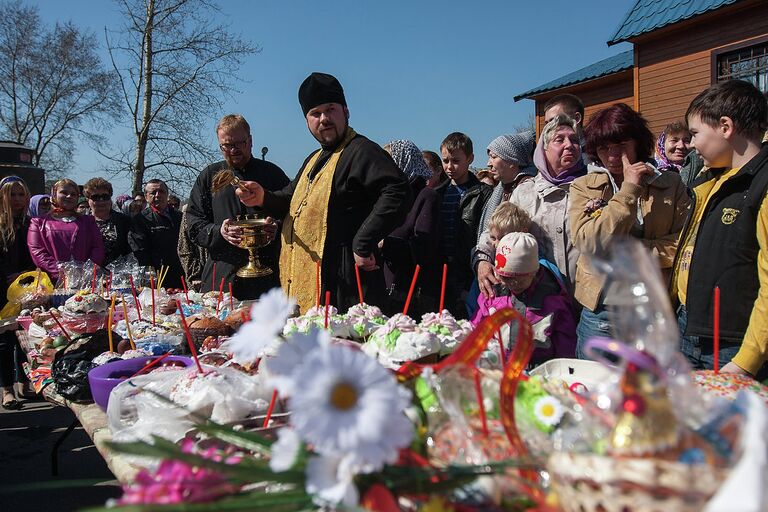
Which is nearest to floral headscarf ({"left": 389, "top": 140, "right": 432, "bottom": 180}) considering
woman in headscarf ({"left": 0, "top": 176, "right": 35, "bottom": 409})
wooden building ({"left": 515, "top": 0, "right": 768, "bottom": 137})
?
woman in headscarf ({"left": 0, "top": 176, "right": 35, "bottom": 409})

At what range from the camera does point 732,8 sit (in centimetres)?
922

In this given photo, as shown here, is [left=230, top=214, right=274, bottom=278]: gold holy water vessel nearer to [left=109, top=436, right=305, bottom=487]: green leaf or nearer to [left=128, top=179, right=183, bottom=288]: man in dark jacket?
[left=109, top=436, right=305, bottom=487]: green leaf

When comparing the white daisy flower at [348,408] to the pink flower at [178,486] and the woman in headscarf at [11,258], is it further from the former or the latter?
the woman in headscarf at [11,258]

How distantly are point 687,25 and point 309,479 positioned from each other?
1169 cm

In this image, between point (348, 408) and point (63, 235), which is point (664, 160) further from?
point (63, 235)

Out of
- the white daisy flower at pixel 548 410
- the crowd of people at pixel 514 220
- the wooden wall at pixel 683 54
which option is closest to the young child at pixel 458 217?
the crowd of people at pixel 514 220

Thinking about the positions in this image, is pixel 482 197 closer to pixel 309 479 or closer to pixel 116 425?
pixel 116 425

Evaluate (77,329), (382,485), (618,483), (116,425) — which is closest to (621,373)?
(618,483)

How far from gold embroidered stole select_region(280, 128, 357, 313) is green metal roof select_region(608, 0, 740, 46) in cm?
898

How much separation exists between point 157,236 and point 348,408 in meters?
6.04

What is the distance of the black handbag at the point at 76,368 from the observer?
1954mm

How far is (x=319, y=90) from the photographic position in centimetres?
294

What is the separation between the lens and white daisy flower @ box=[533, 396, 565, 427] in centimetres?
88

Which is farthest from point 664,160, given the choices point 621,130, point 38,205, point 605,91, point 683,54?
point 605,91
